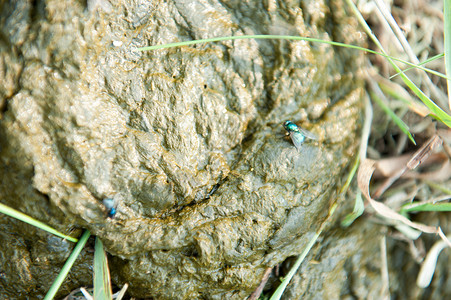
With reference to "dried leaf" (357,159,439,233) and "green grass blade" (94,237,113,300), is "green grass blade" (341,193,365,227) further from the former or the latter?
"green grass blade" (94,237,113,300)

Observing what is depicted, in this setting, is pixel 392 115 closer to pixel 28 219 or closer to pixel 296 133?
pixel 296 133

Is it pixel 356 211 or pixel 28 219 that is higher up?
pixel 28 219

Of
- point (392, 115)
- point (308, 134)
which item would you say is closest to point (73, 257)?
point (308, 134)

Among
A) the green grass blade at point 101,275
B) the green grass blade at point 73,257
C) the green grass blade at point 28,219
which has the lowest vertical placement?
the green grass blade at point 101,275

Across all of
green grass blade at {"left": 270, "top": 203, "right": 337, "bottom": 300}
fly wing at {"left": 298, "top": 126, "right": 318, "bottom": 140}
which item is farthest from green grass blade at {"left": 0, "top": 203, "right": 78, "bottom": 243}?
fly wing at {"left": 298, "top": 126, "right": 318, "bottom": 140}

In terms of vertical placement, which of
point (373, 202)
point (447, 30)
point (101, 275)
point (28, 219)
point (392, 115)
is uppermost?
point (28, 219)

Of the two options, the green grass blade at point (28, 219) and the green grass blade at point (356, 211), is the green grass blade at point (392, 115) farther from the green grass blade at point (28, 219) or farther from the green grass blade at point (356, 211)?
the green grass blade at point (28, 219)

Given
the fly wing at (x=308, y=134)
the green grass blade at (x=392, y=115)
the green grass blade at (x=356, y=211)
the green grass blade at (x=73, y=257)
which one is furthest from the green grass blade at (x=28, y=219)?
the green grass blade at (x=392, y=115)

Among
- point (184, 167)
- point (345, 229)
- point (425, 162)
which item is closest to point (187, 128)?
point (184, 167)
